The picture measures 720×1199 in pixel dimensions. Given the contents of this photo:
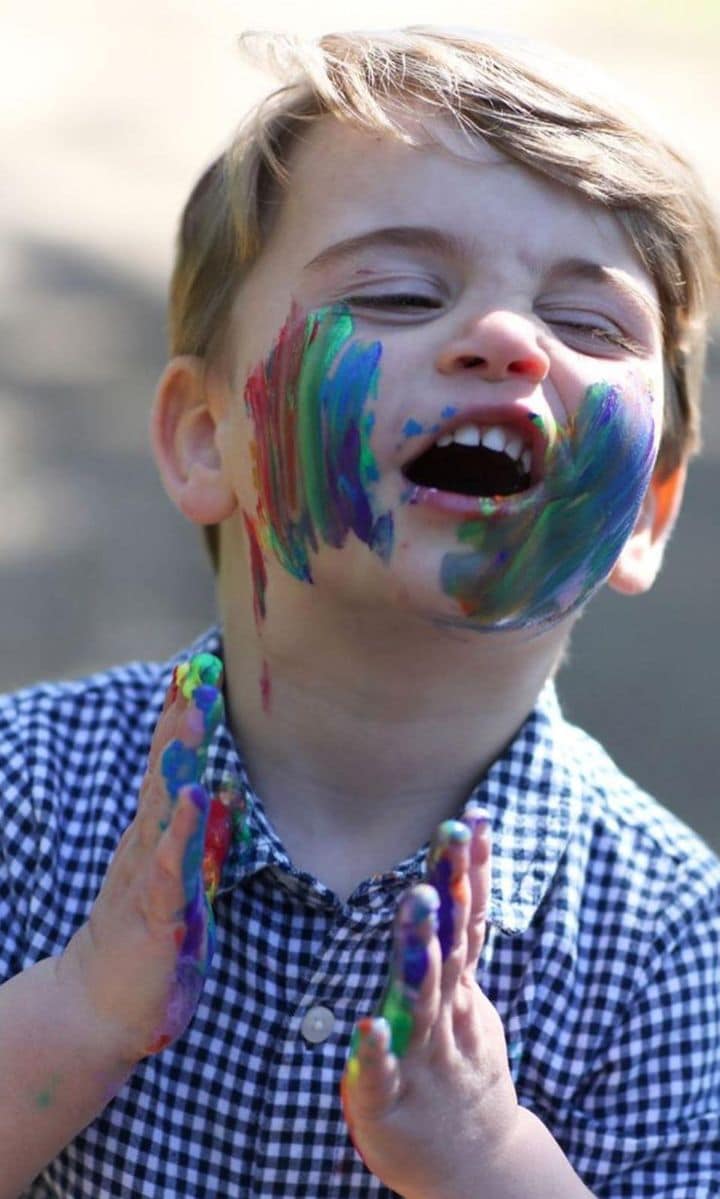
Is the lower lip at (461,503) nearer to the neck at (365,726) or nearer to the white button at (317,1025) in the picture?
the neck at (365,726)

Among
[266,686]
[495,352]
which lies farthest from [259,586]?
[495,352]

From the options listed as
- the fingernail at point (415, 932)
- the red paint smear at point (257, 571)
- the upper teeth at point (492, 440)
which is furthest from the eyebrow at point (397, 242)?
the fingernail at point (415, 932)

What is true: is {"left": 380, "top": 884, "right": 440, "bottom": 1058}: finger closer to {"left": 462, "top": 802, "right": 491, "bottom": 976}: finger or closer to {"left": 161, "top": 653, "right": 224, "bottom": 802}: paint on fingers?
{"left": 462, "top": 802, "right": 491, "bottom": 976}: finger

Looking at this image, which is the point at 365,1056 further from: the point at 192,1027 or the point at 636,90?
the point at 636,90

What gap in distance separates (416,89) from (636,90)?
15.7 feet

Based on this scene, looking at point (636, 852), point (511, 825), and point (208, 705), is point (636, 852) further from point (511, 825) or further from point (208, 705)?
point (208, 705)

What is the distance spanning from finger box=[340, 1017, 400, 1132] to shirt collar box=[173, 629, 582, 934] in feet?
1.45

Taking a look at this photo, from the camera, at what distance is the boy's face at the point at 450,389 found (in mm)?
2000

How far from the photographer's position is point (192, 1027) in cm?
217

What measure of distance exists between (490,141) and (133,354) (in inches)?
116

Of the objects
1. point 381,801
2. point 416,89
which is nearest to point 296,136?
point 416,89

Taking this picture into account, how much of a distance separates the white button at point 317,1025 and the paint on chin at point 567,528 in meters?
0.48

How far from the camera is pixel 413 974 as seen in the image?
67.6 inches

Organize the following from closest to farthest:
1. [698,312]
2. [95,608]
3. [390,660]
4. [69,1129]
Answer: [69,1129]
[390,660]
[698,312]
[95,608]
